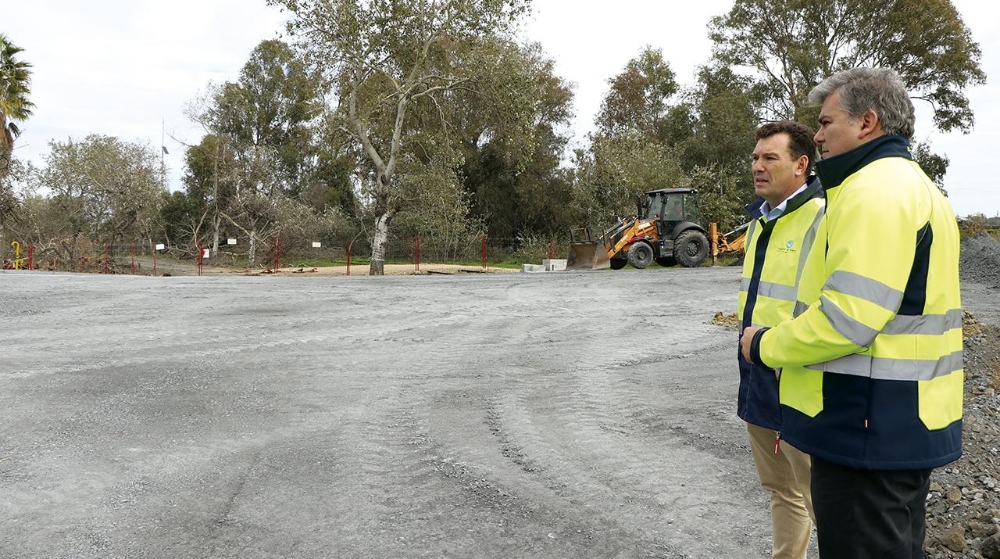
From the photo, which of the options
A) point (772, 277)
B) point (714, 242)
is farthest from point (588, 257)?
point (772, 277)

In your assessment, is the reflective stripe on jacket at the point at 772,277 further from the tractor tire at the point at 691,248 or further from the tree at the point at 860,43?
the tree at the point at 860,43

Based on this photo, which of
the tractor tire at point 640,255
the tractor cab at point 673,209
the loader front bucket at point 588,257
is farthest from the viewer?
the loader front bucket at point 588,257

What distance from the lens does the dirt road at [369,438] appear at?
405 centimetres

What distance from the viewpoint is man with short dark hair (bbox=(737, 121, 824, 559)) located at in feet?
9.86

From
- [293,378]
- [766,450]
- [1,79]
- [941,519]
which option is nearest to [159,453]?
[293,378]

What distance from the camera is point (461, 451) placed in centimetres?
551

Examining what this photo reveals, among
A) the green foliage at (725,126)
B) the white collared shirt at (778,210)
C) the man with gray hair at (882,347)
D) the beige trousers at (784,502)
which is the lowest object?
the beige trousers at (784,502)

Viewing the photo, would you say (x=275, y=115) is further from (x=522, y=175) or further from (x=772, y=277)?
(x=772, y=277)

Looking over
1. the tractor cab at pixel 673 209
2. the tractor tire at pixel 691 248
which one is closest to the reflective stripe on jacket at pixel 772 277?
the tractor tire at pixel 691 248

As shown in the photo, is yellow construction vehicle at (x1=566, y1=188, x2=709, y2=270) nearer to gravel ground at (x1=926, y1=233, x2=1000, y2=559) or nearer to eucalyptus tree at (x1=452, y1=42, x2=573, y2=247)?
eucalyptus tree at (x1=452, y1=42, x2=573, y2=247)

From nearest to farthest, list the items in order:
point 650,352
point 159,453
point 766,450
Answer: point 766,450 < point 159,453 < point 650,352

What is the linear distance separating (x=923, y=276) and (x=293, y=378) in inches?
269

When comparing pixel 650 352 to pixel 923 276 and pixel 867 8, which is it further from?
pixel 867 8

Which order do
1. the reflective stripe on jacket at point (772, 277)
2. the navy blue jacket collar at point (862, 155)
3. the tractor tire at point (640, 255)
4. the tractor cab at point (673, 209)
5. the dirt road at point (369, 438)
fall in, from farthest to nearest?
the tractor cab at point (673, 209) < the tractor tire at point (640, 255) < the dirt road at point (369, 438) < the reflective stripe on jacket at point (772, 277) < the navy blue jacket collar at point (862, 155)
